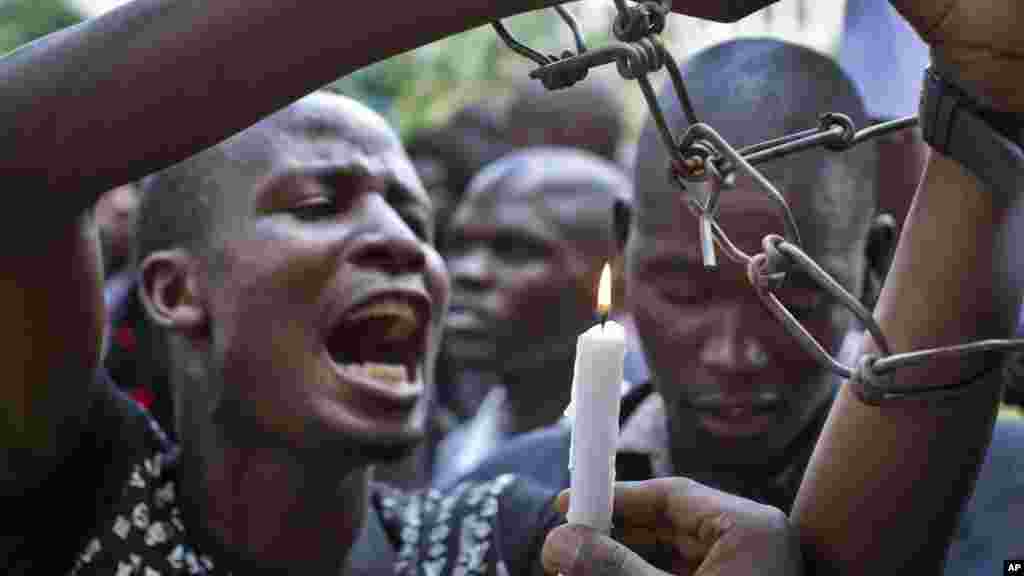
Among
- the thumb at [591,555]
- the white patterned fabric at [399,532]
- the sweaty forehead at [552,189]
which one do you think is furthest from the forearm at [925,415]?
the sweaty forehead at [552,189]

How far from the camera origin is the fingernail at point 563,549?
143 centimetres

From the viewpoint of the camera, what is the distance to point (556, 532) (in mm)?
1475

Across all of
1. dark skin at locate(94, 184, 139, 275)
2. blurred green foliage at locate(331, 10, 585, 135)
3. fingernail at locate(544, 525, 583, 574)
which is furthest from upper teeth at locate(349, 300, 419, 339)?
blurred green foliage at locate(331, 10, 585, 135)

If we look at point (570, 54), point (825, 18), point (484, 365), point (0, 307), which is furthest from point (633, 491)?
point (484, 365)

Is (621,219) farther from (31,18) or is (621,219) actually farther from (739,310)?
(31,18)

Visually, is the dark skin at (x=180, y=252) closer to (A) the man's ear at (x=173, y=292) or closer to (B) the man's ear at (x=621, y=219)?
(A) the man's ear at (x=173, y=292)

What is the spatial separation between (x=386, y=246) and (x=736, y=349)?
25.3 inches

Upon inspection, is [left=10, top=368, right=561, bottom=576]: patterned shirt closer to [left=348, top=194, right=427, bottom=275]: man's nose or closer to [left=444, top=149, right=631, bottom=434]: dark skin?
[left=348, top=194, right=427, bottom=275]: man's nose

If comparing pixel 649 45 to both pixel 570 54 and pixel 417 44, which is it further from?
pixel 417 44

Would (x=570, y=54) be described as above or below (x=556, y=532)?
above

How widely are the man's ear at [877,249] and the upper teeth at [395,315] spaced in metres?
0.89

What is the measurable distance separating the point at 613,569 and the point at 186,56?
0.67m

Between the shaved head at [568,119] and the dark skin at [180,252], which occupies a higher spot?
the dark skin at [180,252]

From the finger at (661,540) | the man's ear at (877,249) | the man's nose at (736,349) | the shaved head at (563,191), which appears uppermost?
the finger at (661,540)
